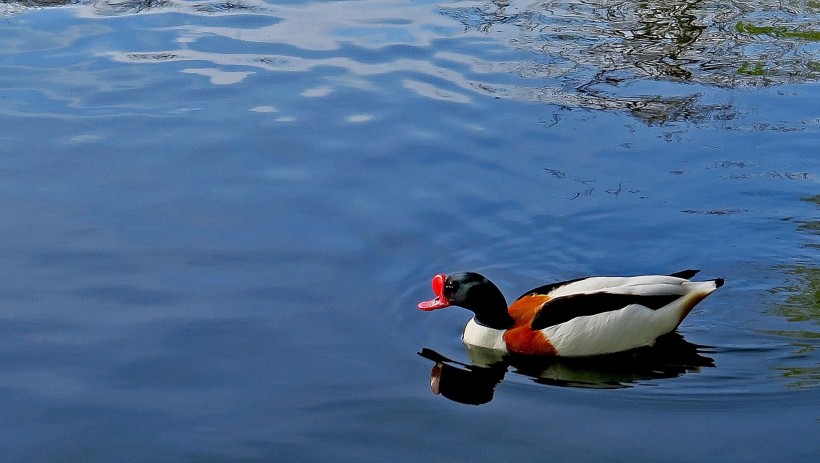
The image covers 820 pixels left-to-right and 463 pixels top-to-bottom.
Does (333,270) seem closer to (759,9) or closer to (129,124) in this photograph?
(129,124)

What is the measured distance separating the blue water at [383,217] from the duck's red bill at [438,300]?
0.21 meters

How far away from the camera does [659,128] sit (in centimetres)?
1130

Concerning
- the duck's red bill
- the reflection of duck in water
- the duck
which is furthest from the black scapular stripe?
the duck's red bill

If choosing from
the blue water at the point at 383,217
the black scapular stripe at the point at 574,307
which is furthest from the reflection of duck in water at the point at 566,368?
the black scapular stripe at the point at 574,307

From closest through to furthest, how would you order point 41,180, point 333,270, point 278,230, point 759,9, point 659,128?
point 333,270, point 278,230, point 41,180, point 659,128, point 759,9

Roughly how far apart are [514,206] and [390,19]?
5.76 meters

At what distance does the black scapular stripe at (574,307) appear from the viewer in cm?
805

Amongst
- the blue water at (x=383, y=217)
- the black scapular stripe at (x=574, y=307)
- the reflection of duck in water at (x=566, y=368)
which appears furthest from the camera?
the black scapular stripe at (x=574, y=307)

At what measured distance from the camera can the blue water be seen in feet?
22.6

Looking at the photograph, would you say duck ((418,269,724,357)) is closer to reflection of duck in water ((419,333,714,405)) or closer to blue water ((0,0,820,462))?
reflection of duck in water ((419,333,714,405))

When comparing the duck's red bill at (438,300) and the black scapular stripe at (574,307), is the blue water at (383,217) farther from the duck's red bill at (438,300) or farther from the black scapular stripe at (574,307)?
the black scapular stripe at (574,307)

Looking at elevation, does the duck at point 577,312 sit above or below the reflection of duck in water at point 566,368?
above

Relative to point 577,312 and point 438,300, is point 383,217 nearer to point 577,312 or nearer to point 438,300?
point 438,300

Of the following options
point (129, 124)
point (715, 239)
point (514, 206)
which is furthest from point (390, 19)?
point (715, 239)
